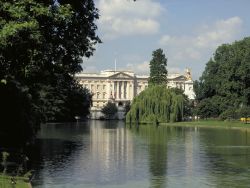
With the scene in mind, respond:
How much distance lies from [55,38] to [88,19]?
1403 mm

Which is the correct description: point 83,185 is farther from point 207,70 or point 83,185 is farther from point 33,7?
point 207,70

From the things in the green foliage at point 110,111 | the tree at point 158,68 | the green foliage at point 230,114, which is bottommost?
the green foliage at point 230,114

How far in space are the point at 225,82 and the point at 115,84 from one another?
334 ft

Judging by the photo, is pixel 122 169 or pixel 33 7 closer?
pixel 33 7

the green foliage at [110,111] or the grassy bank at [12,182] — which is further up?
the green foliage at [110,111]

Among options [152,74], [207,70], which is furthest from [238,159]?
[152,74]

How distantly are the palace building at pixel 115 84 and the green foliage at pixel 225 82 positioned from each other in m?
84.5

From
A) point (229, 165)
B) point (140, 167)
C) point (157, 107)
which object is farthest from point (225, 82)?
point (140, 167)

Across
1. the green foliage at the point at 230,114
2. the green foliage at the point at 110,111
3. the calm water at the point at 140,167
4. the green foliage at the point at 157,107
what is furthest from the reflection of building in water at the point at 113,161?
the green foliage at the point at 110,111

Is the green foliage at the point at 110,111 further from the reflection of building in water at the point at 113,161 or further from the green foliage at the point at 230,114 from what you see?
the reflection of building in water at the point at 113,161

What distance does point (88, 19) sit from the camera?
18.0 meters

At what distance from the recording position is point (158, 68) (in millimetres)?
102750

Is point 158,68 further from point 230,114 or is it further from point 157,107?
point 230,114

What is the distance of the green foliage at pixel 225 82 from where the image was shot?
83619mm
